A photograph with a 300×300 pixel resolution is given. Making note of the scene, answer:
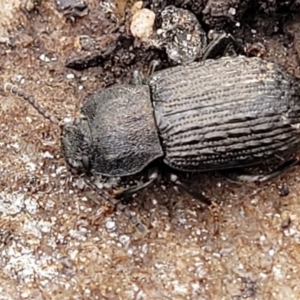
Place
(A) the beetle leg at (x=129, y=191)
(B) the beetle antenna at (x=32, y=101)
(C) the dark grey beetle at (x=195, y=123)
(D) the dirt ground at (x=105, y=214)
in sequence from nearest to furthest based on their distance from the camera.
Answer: (D) the dirt ground at (x=105, y=214) < (C) the dark grey beetle at (x=195, y=123) < (A) the beetle leg at (x=129, y=191) < (B) the beetle antenna at (x=32, y=101)

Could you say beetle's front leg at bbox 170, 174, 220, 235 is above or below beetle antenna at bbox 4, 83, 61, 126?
below

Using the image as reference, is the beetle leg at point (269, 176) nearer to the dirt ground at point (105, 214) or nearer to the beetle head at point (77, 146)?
the dirt ground at point (105, 214)

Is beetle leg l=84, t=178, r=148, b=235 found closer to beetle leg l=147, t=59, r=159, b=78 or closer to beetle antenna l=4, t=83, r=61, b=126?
beetle antenna l=4, t=83, r=61, b=126

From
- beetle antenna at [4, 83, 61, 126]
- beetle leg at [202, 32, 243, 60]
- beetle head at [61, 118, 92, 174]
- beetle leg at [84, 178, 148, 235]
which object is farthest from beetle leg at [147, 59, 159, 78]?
beetle leg at [84, 178, 148, 235]

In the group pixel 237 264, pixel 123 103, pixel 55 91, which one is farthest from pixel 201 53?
pixel 237 264

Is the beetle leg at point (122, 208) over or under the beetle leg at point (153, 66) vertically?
under

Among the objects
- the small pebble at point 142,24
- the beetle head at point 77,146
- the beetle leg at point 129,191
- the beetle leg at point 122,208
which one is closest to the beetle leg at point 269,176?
the beetle leg at point 129,191
